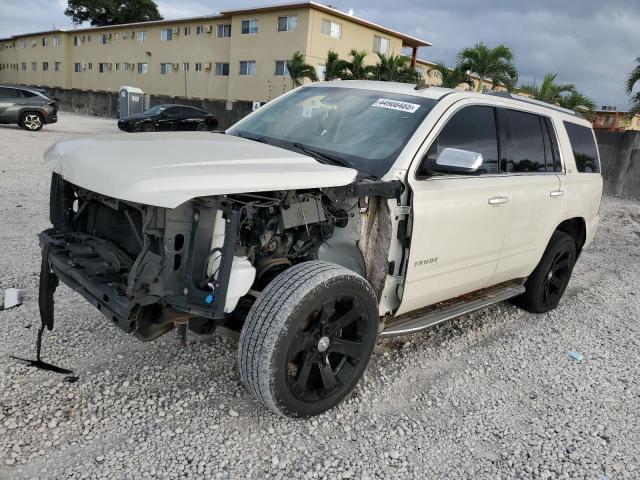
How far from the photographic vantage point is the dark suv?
17.9 meters

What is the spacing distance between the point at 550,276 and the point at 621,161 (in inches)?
476

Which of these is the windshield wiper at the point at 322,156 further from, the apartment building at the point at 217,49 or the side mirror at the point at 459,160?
the apartment building at the point at 217,49

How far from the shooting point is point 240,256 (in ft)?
8.97

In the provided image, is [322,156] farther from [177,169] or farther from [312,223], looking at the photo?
[177,169]

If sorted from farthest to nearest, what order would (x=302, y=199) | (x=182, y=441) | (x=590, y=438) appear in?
(x=590, y=438) < (x=302, y=199) < (x=182, y=441)

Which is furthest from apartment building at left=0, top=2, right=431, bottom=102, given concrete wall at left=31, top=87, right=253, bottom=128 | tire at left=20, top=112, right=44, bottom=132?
tire at left=20, top=112, right=44, bottom=132

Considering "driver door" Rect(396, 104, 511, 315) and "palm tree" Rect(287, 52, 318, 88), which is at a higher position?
"palm tree" Rect(287, 52, 318, 88)

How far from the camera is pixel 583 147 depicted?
5008 millimetres

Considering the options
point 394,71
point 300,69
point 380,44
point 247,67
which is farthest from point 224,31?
point 394,71

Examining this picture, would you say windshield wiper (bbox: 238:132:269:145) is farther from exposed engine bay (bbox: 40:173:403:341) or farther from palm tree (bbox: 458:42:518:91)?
palm tree (bbox: 458:42:518:91)

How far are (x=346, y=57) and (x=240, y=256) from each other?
3332 centimetres

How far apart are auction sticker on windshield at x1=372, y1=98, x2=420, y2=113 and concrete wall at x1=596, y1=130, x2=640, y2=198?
13.5m

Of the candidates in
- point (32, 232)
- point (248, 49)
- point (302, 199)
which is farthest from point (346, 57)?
point (302, 199)

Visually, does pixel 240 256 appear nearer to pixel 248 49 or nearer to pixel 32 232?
pixel 32 232
